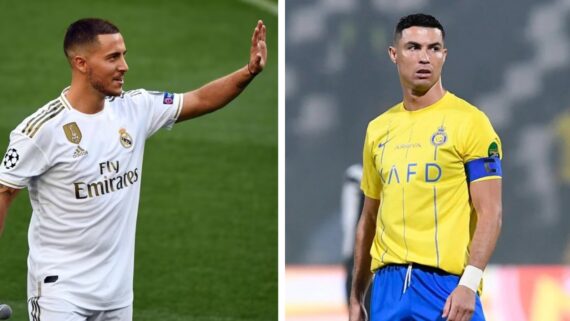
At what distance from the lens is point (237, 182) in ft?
33.8

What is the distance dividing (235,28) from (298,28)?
734 cm

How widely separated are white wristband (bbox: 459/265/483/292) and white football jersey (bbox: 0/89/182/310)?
1352 mm

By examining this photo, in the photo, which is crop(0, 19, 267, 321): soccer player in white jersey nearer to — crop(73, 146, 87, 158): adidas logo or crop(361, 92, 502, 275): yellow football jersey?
crop(73, 146, 87, 158): adidas logo

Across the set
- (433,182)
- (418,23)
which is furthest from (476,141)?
(418,23)

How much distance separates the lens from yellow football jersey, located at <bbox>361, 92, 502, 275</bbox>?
4.27 metres

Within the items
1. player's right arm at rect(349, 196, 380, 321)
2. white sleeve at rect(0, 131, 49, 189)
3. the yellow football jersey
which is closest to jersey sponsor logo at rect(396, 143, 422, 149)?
the yellow football jersey

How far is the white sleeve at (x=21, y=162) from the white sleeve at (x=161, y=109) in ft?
1.72

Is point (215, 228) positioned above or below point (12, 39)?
below

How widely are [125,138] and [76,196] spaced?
29cm

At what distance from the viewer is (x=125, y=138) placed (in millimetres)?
4777

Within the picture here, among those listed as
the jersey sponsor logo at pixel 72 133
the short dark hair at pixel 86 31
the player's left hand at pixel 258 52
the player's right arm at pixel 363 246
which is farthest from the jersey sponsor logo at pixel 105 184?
the player's right arm at pixel 363 246

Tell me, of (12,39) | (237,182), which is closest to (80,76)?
(237,182)

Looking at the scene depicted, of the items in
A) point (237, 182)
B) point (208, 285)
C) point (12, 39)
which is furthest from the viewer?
point (12, 39)

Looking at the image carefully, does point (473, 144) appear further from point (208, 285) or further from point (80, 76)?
point (208, 285)
